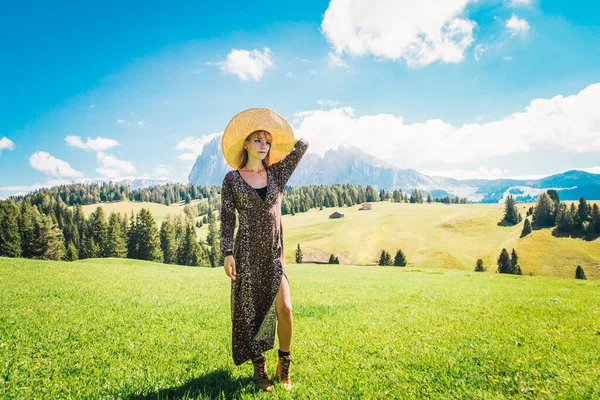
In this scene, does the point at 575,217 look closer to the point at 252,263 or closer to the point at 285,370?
the point at 285,370

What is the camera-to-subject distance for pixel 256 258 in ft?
16.9

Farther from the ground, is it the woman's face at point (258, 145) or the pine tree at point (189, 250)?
the woman's face at point (258, 145)

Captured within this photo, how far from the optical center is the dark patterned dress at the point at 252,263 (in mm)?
5074

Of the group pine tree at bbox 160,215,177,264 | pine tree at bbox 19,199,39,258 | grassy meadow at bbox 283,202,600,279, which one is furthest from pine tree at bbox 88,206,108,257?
grassy meadow at bbox 283,202,600,279

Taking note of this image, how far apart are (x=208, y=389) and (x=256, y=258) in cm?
204

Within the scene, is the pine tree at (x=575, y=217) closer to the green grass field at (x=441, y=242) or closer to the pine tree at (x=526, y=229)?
the green grass field at (x=441, y=242)

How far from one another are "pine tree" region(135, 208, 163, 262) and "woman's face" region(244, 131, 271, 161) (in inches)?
3000

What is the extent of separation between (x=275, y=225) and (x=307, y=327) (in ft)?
12.9

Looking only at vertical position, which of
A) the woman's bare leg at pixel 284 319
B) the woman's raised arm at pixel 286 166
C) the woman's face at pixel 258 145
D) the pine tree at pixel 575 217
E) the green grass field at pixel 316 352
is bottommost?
the pine tree at pixel 575 217

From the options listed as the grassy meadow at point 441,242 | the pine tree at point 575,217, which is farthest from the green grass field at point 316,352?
the pine tree at point 575,217

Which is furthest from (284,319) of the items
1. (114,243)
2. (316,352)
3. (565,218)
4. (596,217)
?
(596,217)

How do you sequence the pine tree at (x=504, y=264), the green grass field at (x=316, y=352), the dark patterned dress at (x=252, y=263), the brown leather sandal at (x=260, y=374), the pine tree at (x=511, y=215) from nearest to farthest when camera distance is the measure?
the green grass field at (x=316, y=352), the brown leather sandal at (x=260, y=374), the dark patterned dress at (x=252, y=263), the pine tree at (x=504, y=264), the pine tree at (x=511, y=215)

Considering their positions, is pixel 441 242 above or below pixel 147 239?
below

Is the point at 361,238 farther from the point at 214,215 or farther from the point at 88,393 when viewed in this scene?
the point at 88,393
